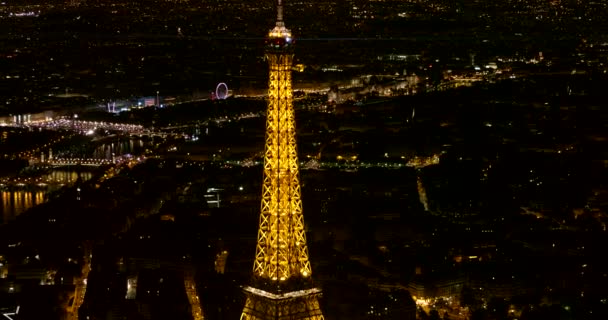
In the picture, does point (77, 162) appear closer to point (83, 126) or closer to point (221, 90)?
point (83, 126)

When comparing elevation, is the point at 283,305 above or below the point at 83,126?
above

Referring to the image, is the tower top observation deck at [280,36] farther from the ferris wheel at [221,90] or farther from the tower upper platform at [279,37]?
the ferris wheel at [221,90]

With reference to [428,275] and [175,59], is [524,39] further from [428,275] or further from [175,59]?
[428,275]

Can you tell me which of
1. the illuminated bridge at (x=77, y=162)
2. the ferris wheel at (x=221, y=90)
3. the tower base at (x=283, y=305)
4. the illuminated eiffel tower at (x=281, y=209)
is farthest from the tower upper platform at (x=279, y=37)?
the ferris wheel at (x=221, y=90)

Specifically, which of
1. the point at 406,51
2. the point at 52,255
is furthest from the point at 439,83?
the point at 52,255

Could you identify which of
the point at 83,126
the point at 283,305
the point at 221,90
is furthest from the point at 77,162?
the point at 283,305

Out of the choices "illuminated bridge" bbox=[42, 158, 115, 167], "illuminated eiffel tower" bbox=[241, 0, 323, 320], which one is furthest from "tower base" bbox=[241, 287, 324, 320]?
"illuminated bridge" bbox=[42, 158, 115, 167]

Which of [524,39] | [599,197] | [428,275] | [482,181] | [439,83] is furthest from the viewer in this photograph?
[524,39]

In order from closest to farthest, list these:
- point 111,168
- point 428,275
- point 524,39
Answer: point 428,275
point 111,168
point 524,39
